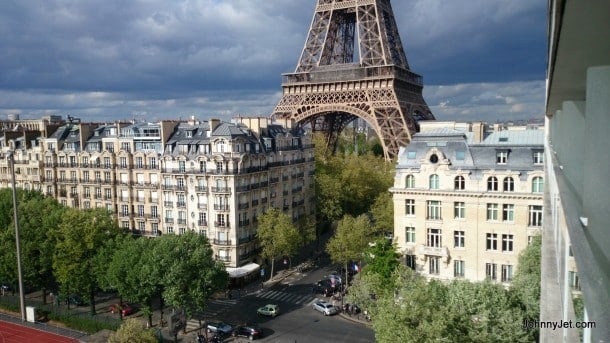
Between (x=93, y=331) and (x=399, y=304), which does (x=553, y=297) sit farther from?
(x=93, y=331)

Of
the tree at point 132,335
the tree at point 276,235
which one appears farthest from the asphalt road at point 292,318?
the tree at point 132,335

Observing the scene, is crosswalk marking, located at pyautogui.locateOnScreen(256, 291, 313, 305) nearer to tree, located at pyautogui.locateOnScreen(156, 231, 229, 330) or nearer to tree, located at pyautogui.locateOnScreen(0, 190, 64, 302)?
tree, located at pyautogui.locateOnScreen(156, 231, 229, 330)

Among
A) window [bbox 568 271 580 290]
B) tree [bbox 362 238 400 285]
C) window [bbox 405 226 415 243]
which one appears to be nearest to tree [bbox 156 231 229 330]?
tree [bbox 362 238 400 285]

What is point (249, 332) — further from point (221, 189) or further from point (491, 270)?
point (491, 270)

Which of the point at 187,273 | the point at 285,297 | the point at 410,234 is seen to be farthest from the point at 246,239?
the point at 410,234

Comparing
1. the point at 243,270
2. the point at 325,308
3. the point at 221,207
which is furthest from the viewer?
the point at 221,207

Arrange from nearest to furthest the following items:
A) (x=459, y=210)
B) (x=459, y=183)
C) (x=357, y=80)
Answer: (x=459, y=183)
(x=459, y=210)
(x=357, y=80)
